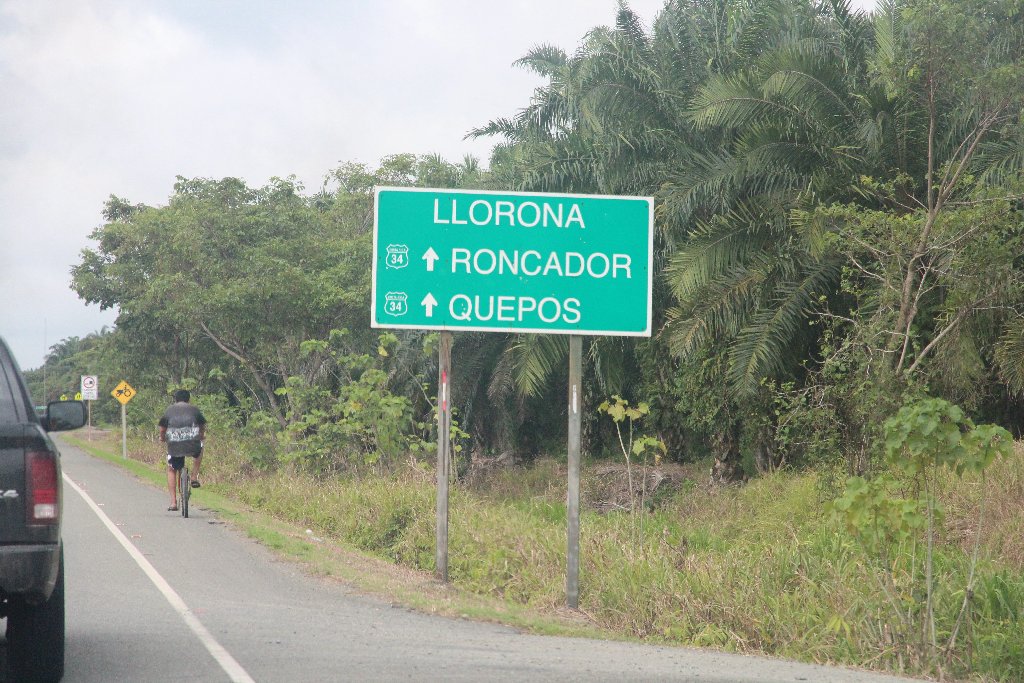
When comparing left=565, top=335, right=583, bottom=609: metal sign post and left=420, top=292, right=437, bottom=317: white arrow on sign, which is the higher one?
left=420, top=292, right=437, bottom=317: white arrow on sign

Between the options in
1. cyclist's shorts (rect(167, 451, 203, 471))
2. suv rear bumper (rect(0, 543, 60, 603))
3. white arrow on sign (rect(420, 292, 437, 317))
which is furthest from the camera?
cyclist's shorts (rect(167, 451, 203, 471))

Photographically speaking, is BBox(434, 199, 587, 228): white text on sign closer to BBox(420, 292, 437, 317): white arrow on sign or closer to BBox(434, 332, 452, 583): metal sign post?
BBox(420, 292, 437, 317): white arrow on sign

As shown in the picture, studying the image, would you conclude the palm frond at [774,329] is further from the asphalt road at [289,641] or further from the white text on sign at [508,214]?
the asphalt road at [289,641]

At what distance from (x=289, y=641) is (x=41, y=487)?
2.84 m

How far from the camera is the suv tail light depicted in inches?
244

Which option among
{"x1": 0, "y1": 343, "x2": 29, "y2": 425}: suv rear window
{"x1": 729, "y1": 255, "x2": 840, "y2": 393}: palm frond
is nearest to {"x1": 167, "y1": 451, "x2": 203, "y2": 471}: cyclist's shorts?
{"x1": 729, "y1": 255, "x2": 840, "y2": 393}: palm frond

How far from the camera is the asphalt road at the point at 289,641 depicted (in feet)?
24.6

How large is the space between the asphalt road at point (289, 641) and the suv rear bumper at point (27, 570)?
1183 mm

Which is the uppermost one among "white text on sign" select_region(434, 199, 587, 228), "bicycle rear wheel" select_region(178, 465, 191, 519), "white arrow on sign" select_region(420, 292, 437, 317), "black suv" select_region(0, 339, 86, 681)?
"white text on sign" select_region(434, 199, 587, 228)

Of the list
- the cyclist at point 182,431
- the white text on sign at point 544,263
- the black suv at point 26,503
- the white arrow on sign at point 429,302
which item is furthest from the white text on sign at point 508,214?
the cyclist at point 182,431

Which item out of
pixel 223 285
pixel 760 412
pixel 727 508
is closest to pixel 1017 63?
pixel 760 412

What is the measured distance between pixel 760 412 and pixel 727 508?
6.29ft

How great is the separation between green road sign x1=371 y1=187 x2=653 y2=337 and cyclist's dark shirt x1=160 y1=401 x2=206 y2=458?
6803 millimetres

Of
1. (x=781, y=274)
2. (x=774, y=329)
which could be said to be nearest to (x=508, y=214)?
(x=774, y=329)
